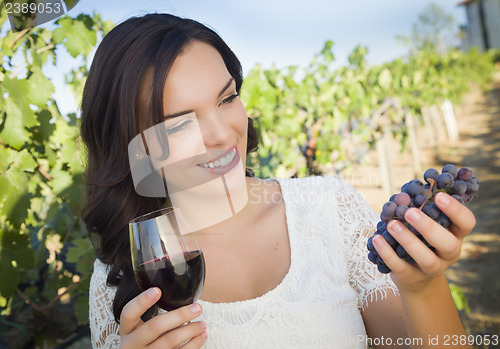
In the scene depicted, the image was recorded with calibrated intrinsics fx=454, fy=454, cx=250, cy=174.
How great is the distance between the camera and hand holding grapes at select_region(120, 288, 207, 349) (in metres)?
1.02

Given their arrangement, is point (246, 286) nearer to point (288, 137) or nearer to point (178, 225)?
point (178, 225)

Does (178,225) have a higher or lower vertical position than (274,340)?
higher

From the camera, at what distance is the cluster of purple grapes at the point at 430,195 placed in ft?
3.14

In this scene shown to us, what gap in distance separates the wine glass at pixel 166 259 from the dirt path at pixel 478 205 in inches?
116

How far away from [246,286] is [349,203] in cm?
48

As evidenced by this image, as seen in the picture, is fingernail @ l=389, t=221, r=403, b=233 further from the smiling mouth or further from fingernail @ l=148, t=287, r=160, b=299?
the smiling mouth

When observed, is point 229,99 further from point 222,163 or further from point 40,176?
point 40,176

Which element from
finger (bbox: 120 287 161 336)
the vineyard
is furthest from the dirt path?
finger (bbox: 120 287 161 336)

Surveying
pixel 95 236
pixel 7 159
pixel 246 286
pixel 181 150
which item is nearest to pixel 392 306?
pixel 246 286

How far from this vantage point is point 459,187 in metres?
0.96

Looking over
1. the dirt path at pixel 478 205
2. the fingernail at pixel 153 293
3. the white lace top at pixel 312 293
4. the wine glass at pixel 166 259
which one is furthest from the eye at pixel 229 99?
the dirt path at pixel 478 205

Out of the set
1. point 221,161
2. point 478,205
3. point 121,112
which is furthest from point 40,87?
point 478,205

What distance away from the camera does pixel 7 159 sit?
75.5 inches

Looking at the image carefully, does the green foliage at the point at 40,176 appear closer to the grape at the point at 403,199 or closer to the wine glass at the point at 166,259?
the wine glass at the point at 166,259
